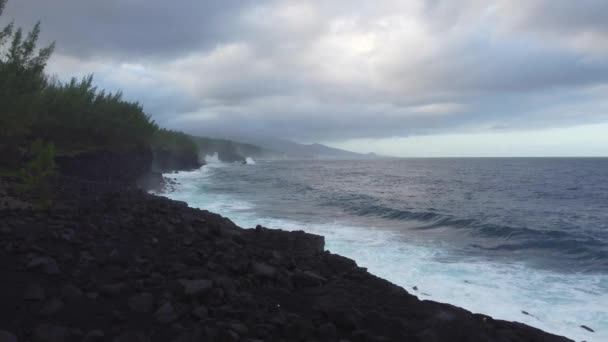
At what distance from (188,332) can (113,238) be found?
17.2 feet

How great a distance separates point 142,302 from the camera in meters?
5.55

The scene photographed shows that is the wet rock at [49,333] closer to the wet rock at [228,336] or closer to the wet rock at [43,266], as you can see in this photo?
the wet rock at [228,336]

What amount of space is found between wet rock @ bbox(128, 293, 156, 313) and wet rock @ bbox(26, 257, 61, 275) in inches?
62.4

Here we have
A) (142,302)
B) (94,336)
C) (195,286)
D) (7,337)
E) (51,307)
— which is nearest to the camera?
(7,337)

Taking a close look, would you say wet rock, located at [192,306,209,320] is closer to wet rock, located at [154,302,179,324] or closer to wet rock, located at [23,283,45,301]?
wet rock, located at [154,302,179,324]

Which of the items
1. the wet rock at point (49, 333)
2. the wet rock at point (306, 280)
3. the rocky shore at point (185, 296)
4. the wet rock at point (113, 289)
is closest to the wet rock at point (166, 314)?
the rocky shore at point (185, 296)

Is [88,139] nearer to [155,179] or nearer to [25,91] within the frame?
[155,179]

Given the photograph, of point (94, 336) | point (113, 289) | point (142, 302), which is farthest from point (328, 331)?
point (113, 289)

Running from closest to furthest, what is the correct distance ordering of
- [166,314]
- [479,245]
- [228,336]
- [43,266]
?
[228,336] < [166,314] < [43,266] < [479,245]

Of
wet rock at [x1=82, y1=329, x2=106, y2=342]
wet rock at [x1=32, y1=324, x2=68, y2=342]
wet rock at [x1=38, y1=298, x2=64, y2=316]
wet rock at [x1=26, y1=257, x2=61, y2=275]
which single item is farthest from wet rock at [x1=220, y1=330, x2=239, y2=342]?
wet rock at [x1=26, y1=257, x2=61, y2=275]

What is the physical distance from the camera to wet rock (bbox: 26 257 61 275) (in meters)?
6.24

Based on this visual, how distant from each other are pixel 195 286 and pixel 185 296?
0.27 m

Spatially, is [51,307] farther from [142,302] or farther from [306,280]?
[306,280]

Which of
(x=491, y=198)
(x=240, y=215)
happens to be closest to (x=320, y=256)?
(x=240, y=215)
